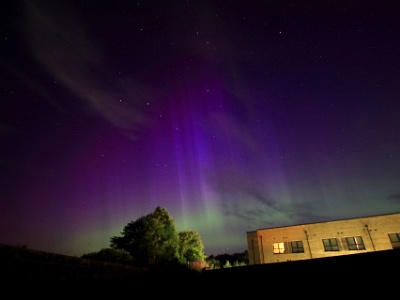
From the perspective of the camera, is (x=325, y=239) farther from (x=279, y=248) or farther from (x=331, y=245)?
(x=279, y=248)

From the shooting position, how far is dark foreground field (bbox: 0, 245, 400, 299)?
8.64 ft

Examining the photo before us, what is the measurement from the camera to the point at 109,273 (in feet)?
21.4

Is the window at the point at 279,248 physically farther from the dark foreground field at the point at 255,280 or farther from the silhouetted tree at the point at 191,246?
the dark foreground field at the point at 255,280

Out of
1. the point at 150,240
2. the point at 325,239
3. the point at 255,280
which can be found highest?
the point at 325,239

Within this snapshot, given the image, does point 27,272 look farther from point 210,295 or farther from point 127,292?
point 210,295

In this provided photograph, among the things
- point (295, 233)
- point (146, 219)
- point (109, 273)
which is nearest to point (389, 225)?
point (295, 233)

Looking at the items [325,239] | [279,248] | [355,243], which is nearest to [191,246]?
[279,248]

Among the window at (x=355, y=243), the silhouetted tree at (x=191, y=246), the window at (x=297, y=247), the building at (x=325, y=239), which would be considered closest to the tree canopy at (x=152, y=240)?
the silhouetted tree at (x=191, y=246)

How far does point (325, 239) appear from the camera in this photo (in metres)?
34.6

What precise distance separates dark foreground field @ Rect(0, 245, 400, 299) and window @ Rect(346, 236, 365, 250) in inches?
1439

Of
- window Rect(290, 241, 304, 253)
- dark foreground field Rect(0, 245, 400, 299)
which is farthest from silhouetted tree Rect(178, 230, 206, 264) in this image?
dark foreground field Rect(0, 245, 400, 299)

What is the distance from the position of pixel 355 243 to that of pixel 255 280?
37.1 meters

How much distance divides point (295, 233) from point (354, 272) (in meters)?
38.8

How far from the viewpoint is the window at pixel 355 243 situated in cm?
3190
